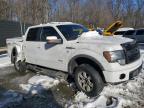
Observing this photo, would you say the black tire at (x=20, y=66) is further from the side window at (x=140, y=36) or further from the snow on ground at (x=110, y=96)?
the side window at (x=140, y=36)

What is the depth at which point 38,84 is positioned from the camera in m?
6.84

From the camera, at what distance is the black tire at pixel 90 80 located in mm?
5445

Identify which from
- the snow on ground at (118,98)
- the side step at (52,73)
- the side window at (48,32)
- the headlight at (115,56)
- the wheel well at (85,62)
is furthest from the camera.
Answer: the side window at (48,32)

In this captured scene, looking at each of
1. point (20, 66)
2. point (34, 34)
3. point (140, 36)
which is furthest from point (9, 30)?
point (34, 34)

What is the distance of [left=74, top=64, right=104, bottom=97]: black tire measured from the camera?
5.45 metres

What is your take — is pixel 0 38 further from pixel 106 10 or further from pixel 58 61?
pixel 106 10

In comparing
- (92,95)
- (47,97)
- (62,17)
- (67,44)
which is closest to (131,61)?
(92,95)

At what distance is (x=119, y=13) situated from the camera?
5250cm

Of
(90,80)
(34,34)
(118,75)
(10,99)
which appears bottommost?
(10,99)

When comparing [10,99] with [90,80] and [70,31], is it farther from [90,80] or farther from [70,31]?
[70,31]

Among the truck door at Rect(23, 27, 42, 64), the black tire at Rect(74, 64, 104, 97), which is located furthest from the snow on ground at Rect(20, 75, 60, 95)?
the black tire at Rect(74, 64, 104, 97)

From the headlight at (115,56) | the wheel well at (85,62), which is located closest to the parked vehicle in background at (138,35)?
the wheel well at (85,62)

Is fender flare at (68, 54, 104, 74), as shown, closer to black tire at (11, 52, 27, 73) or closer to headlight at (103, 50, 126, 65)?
headlight at (103, 50, 126, 65)

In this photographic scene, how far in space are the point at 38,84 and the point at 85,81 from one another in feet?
5.71
